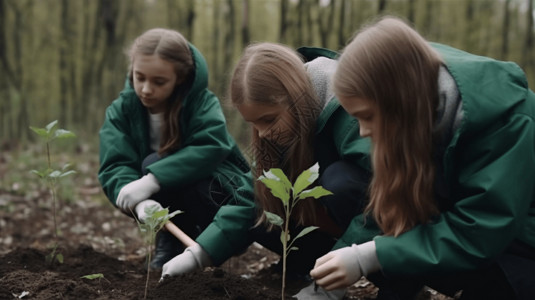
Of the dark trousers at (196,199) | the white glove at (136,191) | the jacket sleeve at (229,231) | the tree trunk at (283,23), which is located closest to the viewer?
the jacket sleeve at (229,231)

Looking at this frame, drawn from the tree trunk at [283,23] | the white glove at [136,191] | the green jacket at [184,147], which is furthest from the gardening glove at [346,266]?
the tree trunk at [283,23]

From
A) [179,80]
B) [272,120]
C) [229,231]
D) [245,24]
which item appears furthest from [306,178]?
[245,24]

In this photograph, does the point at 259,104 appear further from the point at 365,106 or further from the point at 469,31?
the point at 469,31

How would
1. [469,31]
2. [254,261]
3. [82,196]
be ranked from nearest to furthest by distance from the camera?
[254,261] < [82,196] < [469,31]

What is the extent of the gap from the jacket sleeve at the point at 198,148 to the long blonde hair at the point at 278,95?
1.86 ft

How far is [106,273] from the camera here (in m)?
2.30

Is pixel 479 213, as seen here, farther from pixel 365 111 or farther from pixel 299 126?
pixel 299 126

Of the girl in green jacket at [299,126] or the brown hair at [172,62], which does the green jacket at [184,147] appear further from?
the girl in green jacket at [299,126]

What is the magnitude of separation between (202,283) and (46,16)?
7.01 m

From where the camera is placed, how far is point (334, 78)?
5.37ft

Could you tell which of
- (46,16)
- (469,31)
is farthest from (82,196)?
(469,31)

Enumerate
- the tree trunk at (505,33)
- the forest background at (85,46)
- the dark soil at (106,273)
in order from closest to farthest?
1. the dark soil at (106,273)
2. the tree trunk at (505,33)
3. the forest background at (85,46)

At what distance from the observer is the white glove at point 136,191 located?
2549 mm

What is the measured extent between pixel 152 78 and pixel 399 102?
1413mm
